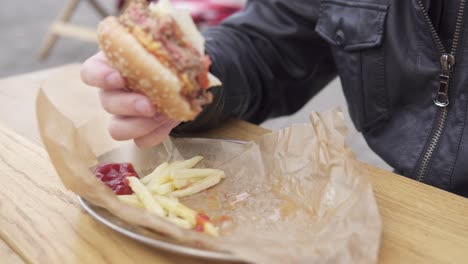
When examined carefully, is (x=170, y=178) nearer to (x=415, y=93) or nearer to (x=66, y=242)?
(x=66, y=242)

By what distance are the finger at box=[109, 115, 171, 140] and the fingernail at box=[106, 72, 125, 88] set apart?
0.21 feet

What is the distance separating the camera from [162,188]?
81 cm

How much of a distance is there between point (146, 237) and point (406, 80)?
621 mm

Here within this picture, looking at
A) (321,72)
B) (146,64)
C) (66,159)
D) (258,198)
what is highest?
(146,64)

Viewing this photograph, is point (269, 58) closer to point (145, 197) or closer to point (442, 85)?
point (442, 85)

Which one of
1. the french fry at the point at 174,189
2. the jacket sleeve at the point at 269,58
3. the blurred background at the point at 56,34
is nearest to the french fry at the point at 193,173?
the french fry at the point at 174,189

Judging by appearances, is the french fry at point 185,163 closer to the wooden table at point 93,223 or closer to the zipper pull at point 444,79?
the wooden table at point 93,223

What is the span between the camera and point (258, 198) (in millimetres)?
806

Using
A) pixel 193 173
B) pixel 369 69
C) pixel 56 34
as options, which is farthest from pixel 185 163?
pixel 56 34

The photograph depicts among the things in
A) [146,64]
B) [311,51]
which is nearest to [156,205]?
[146,64]

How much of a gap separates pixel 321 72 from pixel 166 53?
2.33 feet

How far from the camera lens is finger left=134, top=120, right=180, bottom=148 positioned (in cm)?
86

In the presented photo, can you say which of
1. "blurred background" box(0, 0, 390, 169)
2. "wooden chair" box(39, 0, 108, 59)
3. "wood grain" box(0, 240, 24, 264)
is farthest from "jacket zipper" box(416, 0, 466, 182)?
"wooden chair" box(39, 0, 108, 59)

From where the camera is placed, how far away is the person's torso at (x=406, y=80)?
0.98 m
